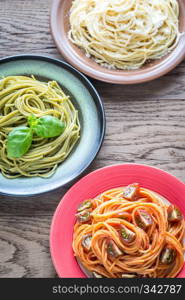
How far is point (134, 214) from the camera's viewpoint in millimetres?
2059

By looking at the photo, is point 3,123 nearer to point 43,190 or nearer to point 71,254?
point 43,190

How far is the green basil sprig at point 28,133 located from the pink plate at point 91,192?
0.93 ft

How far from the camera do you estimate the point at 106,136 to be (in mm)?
2391

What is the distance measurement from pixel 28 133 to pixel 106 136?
422 millimetres

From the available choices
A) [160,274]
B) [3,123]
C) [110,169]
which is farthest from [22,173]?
A: [160,274]

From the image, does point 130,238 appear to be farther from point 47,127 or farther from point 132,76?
point 132,76

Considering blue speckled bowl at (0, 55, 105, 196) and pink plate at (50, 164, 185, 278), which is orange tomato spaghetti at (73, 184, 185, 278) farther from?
blue speckled bowl at (0, 55, 105, 196)

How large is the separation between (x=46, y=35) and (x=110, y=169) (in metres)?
0.90

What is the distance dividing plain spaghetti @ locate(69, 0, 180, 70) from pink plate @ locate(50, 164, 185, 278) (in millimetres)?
615

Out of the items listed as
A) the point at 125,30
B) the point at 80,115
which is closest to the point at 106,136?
the point at 80,115

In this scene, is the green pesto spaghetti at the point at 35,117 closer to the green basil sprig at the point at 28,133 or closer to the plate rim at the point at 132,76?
the green basil sprig at the point at 28,133

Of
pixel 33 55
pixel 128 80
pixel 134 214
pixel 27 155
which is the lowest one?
pixel 134 214

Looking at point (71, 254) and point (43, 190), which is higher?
point (43, 190)
